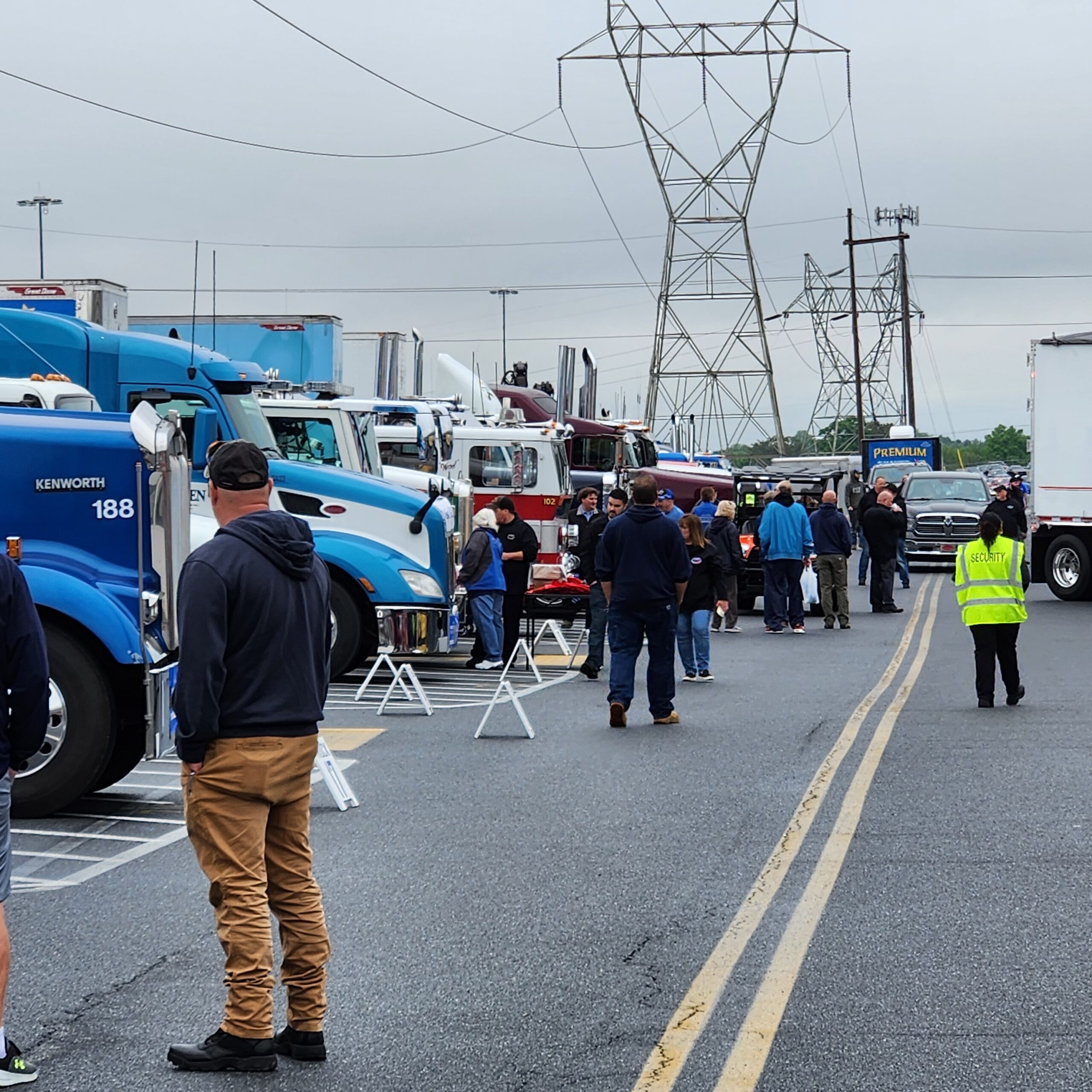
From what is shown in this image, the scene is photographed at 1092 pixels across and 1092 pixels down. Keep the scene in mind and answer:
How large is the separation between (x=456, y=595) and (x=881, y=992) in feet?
45.3

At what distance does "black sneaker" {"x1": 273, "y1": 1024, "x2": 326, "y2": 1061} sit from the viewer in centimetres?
518

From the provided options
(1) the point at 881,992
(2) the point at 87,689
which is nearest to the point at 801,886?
(1) the point at 881,992

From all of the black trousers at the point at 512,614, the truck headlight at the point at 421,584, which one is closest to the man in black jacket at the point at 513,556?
the black trousers at the point at 512,614

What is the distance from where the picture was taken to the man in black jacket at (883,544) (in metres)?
25.2

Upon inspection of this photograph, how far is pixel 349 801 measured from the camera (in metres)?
9.80

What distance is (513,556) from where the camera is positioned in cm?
1847

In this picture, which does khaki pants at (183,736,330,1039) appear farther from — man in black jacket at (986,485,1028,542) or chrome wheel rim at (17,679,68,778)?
man in black jacket at (986,485,1028,542)

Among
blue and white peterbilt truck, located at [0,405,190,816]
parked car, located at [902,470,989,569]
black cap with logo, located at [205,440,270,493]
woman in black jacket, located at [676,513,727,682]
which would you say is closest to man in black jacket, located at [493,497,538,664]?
woman in black jacket, located at [676,513,727,682]

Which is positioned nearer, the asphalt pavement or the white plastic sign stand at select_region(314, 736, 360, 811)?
the asphalt pavement

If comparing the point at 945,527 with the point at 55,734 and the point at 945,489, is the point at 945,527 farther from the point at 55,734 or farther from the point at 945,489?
the point at 55,734

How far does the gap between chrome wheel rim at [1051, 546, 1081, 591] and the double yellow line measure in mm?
17065

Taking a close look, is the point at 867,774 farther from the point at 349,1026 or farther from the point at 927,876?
the point at 349,1026

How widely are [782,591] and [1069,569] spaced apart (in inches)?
270

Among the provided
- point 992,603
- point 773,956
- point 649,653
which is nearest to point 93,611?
point 773,956
